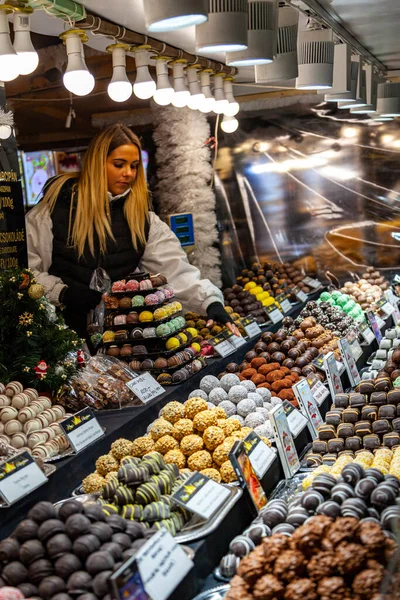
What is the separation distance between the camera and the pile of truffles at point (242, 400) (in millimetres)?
3303

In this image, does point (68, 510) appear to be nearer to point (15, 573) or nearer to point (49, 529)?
point (49, 529)

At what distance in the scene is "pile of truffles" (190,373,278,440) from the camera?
3.30m

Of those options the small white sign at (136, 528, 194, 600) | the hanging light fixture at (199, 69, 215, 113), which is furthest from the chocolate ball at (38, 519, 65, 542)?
the hanging light fixture at (199, 69, 215, 113)

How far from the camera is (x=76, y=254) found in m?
4.98

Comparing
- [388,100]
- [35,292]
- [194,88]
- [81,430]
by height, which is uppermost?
[194,88]

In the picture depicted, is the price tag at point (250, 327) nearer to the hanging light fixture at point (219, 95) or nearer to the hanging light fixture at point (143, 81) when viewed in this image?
the hanging light fixture at point (219, 95)

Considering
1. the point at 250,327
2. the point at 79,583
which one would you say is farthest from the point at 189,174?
the point at 79,583

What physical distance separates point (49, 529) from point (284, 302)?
4852mm

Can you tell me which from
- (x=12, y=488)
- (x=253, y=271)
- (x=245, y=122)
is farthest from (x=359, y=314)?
(x=12, y=488)

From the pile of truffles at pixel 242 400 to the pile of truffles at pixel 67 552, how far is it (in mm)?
1141

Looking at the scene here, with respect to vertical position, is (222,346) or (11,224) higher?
(11,224)

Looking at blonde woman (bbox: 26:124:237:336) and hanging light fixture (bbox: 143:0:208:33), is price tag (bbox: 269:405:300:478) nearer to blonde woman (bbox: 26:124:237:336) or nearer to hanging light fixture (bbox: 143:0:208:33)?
hanging light fixture (bbox: 143:0:208:33)

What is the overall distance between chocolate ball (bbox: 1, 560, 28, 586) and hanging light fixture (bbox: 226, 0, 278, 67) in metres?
1.74

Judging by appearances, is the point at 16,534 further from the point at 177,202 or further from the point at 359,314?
the point at 177,202
